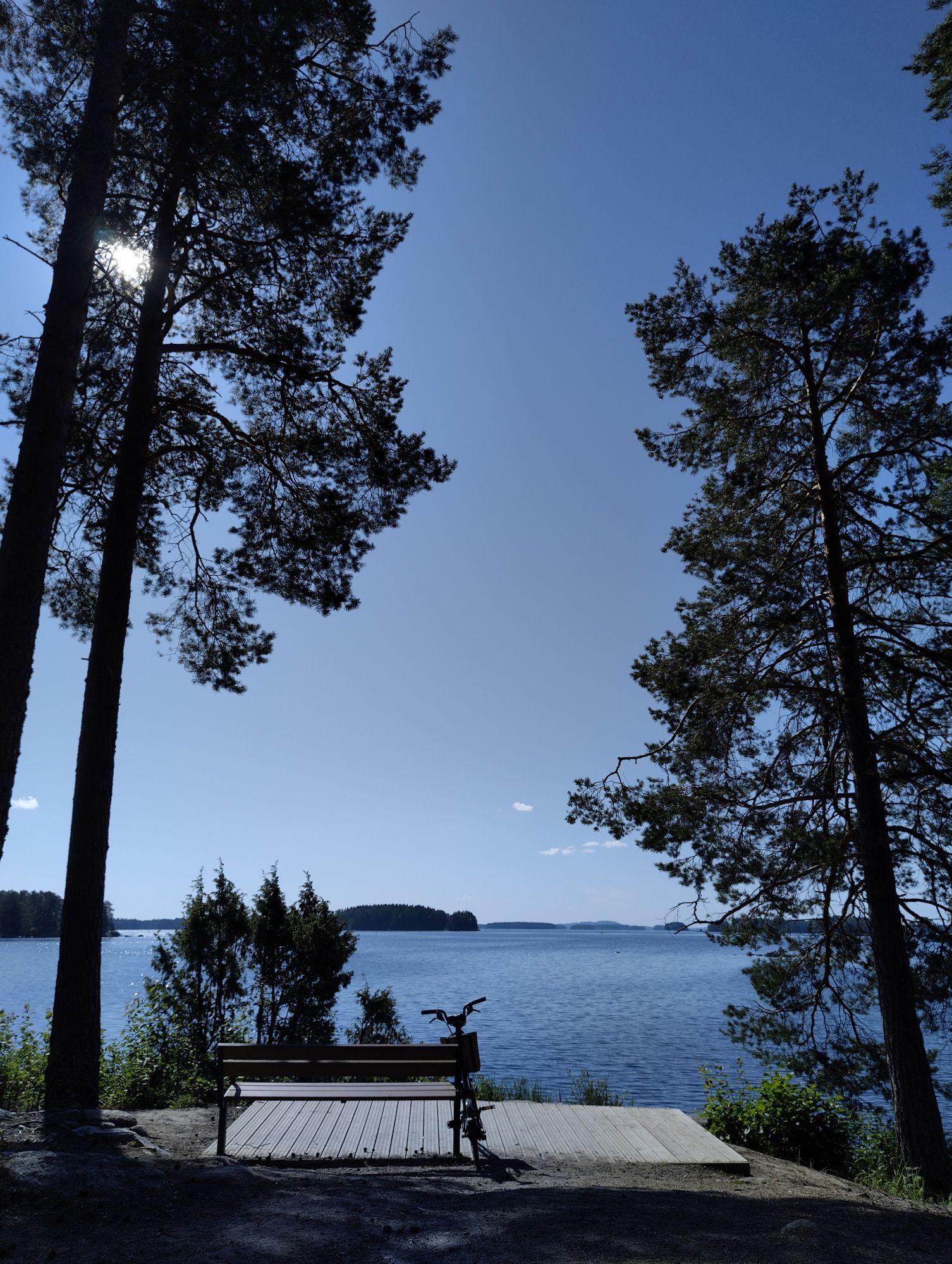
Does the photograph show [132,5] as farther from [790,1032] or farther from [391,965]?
[391,965]

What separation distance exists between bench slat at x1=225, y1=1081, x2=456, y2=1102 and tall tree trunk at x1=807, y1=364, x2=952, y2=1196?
4.78m

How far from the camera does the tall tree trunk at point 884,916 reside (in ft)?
25.9

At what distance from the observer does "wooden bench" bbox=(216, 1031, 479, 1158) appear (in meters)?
6.20

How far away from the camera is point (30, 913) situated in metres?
92.4

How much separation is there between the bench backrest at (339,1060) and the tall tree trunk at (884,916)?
184 inches


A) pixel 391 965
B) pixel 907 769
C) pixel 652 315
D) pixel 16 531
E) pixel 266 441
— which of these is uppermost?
pixel 652 315

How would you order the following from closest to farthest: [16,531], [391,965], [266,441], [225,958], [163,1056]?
[16,531] < [266,441] < [163,1056] < [225,958] < [391,965]

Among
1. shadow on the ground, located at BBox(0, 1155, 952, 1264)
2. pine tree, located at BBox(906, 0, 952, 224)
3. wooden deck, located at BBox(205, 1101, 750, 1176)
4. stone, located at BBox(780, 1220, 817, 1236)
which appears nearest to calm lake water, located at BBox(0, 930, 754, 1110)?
wooden deck, located at BBox(205, 1101, 750, 1176)

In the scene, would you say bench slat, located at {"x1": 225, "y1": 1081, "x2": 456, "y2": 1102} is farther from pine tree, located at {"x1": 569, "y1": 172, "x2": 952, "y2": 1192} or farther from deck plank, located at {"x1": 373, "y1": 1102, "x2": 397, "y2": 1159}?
pine tree, located at {"x1": 569, "y1": 172, "x2": 952, "y2": 1192}

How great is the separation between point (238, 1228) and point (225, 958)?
9168 mm

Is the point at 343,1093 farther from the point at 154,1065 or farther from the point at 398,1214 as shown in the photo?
the point at 154,1065

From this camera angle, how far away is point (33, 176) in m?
8.80

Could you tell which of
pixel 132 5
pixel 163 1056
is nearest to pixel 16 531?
pixel 132 5

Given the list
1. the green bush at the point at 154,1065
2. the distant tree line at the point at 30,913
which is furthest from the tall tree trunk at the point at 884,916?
the distant tree line at the point at 30,913
